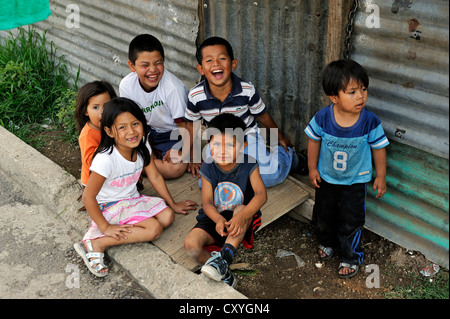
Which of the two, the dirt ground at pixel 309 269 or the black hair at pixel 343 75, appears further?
the dirt ground at pixel 309 269

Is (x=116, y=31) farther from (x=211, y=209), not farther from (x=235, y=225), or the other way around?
(x=235, y=225)

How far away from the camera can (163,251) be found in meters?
3.29

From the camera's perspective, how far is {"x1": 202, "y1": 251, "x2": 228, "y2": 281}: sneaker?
2.86 metres

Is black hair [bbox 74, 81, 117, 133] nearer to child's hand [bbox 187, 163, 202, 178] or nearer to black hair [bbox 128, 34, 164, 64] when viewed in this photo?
black hair [bbox 128, 34, 164, 64]

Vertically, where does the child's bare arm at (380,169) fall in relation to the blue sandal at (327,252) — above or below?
above

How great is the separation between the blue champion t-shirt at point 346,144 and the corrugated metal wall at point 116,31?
74.4 inches

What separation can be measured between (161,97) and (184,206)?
3.18 ft

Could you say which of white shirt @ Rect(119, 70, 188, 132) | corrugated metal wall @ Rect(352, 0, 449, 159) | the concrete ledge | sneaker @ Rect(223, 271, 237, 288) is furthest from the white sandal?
corrugated metal wall @ Rect(352, 0, 449, 159)

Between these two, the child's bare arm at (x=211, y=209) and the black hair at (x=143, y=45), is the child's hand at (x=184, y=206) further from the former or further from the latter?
the black hair at (x=143, y=45)

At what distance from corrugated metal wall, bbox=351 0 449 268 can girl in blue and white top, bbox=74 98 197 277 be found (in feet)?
5.03

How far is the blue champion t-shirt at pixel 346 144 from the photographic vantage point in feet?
9.55

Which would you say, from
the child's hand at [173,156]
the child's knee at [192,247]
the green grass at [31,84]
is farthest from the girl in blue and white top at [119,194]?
the green grass at [31,84]

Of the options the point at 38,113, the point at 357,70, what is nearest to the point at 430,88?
the point at 357,70
